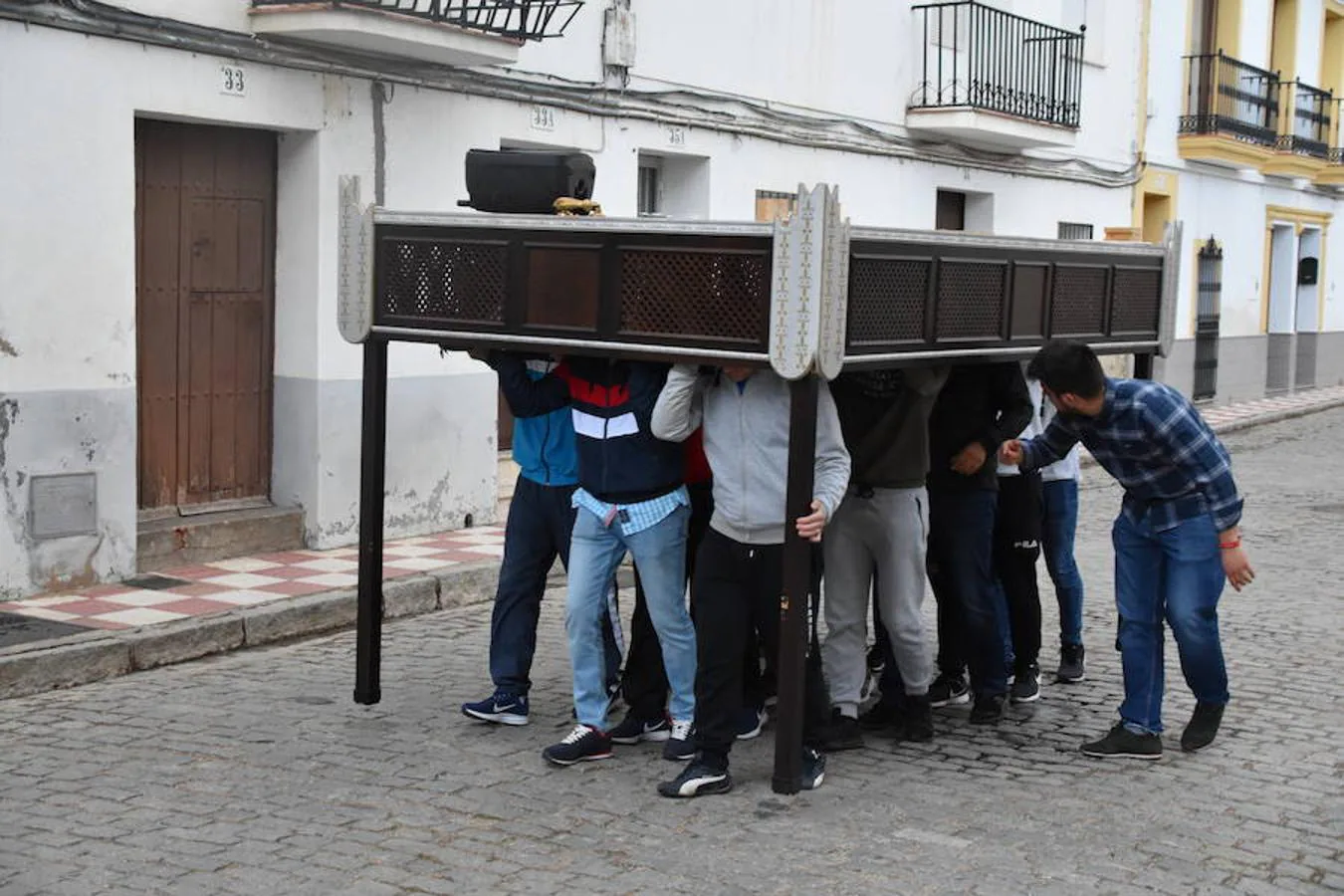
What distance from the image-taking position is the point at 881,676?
6738 millimetres

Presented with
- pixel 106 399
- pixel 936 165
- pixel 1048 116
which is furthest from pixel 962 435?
pixel 1048 116

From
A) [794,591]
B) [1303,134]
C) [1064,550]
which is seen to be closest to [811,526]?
[794,591]

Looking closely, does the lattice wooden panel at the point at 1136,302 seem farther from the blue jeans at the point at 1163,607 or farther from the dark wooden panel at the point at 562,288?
the dark wooden panel at the point at 562,288

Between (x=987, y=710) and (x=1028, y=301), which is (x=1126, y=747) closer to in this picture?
(x=987, y=710)

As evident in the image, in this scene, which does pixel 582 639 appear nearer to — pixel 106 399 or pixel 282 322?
pixel 106 399

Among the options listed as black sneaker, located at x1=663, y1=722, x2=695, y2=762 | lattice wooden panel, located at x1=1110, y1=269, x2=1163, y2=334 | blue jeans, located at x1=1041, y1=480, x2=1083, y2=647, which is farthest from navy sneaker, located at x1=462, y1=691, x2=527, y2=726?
lattice wooden panel, located at x1=1110, y1=269, x2=1163, y2=334

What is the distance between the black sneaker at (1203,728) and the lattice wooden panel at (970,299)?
1523 millimetres

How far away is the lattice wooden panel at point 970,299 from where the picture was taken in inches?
236

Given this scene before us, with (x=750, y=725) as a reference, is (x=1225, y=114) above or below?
above

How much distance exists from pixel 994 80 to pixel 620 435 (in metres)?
11.3

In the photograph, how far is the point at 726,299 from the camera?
544cm

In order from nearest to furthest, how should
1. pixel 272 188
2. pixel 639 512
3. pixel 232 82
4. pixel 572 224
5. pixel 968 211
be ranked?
pixel 572 224 < pixel 639 512 < pixel 232 82 < pixel 272 188 < pixel 968 211

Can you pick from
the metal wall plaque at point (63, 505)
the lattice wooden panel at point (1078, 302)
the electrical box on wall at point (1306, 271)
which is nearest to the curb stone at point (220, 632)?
the metal wall plaque at point (63, 505)

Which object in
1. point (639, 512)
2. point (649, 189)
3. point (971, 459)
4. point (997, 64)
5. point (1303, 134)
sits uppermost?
point (1303, 134)
